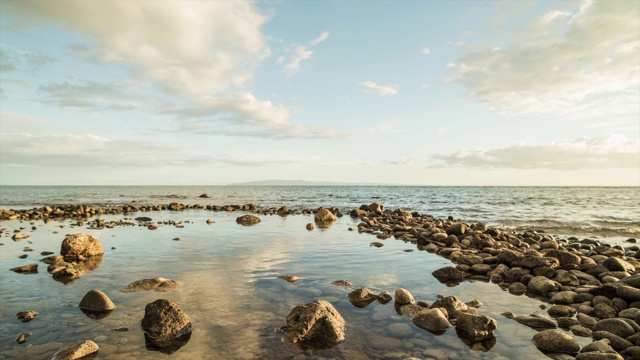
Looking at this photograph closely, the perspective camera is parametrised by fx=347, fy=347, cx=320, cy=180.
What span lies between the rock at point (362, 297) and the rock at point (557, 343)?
3370mm

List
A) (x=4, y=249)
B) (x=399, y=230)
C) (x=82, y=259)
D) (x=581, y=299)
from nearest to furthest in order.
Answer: (x=581, y=299) < (x=82, y=259) < (x=4, y=249) < (x=399, y=230)

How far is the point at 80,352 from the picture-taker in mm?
5516

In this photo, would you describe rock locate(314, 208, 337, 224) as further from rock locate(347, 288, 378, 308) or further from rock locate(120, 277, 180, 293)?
rock locate(347, 288, 378, 308)

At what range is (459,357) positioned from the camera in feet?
18.8

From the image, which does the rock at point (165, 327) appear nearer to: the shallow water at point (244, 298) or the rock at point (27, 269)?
the shallow water at point (244, 298)

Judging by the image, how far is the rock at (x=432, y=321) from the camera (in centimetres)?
675

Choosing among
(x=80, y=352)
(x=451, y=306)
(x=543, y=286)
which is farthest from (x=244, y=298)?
(x=543, y=286)

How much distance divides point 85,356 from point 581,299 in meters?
10.6

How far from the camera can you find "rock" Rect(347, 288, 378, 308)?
8141mm

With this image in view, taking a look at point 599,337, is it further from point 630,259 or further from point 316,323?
point 630,259

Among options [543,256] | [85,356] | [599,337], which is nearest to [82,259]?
[85,356]

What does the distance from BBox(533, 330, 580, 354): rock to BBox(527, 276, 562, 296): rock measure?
3.45 m

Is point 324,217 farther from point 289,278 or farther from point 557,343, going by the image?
point 557,343

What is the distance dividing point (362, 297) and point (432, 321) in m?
1.93
